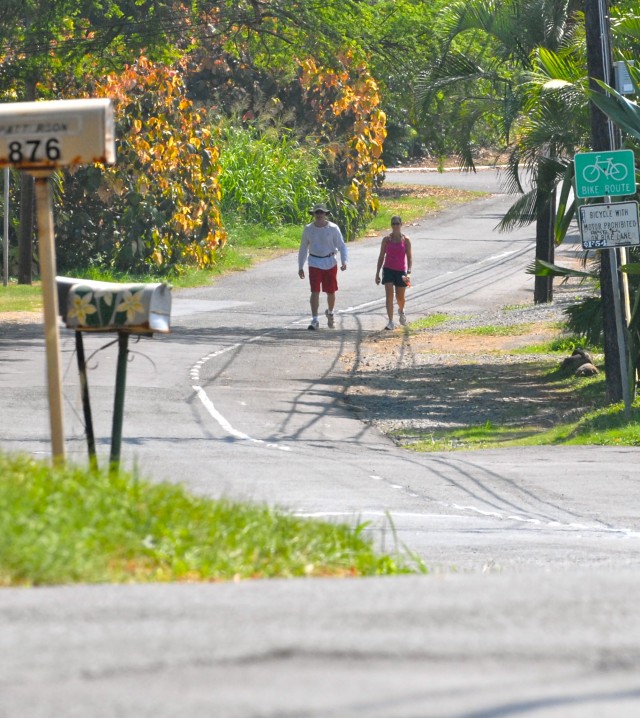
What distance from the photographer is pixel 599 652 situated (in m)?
4.73

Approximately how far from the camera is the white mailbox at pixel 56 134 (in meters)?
6.96

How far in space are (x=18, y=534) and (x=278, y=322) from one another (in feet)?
61.3

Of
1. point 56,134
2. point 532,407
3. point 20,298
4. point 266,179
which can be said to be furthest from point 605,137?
point 266,179

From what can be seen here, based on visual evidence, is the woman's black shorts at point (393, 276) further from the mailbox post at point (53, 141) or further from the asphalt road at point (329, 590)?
the mailbox post at point (53, 141)

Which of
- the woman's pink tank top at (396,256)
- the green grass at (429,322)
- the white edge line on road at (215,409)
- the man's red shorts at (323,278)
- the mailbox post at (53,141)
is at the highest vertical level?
the mailbox post at (53,141)

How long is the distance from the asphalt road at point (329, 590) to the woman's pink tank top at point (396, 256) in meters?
2.77

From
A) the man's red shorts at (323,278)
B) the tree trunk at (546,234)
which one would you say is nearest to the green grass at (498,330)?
the tree trunk at (546,234)

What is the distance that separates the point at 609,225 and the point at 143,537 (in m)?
9.22

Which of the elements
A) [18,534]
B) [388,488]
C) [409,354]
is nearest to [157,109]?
[409,354]

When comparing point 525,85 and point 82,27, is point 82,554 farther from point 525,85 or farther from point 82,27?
point 82,27

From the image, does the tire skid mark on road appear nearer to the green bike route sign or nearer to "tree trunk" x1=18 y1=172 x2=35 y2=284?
the green bike route sign

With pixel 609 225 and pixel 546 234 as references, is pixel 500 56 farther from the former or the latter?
pixel 609 225

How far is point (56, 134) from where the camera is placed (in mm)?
6969

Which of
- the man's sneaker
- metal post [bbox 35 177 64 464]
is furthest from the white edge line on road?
metal post [bbox 35 177 64 464]
